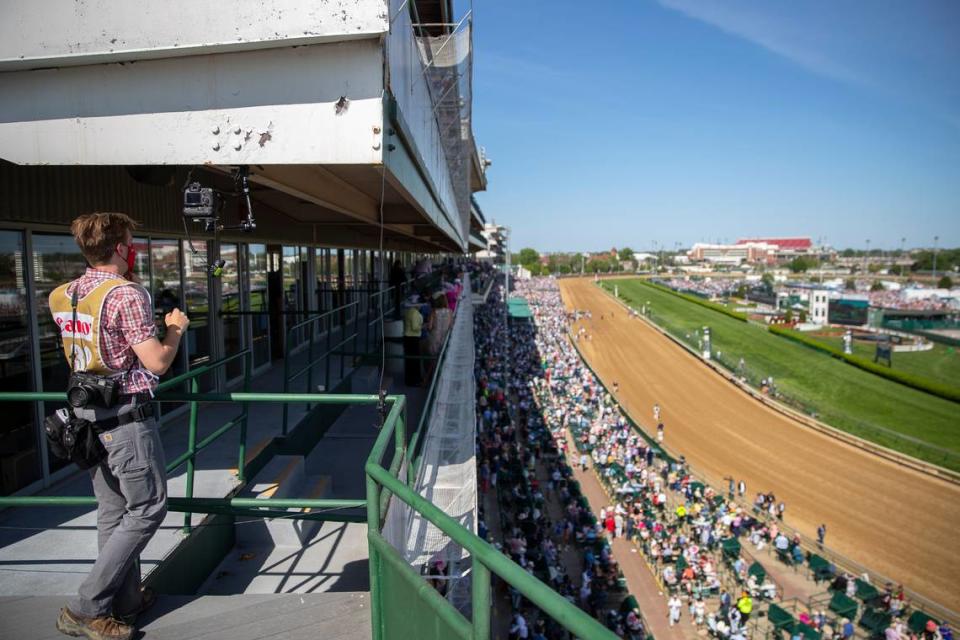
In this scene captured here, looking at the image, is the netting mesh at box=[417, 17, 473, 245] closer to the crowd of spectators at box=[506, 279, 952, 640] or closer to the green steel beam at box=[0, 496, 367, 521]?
the green steel beam at box=[0, 496, 367, 521]

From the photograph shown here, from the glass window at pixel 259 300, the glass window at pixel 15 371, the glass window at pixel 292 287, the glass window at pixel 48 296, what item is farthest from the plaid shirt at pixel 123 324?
the glass window at pixel 292 287

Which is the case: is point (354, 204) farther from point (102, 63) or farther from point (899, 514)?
point (899, 514)

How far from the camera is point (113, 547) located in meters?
2.39

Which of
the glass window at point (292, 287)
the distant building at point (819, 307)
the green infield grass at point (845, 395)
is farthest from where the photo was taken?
the distant building at point (819, 307)

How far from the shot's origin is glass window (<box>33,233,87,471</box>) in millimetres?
4543

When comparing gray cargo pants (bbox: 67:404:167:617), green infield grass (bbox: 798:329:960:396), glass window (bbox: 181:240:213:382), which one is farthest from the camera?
green infield grass (bbox: 798:329:960:396)

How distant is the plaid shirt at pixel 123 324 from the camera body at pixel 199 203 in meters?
0.95

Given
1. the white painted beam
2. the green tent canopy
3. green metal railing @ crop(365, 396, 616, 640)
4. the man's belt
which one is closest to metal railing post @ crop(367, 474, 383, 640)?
green metal railing @ crop(365, 396, 616, 640)

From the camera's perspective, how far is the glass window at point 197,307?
6.86m

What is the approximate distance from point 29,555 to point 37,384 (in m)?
1.62

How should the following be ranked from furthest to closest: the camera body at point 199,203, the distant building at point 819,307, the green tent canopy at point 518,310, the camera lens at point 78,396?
the distant building at point 819,307
the green tent canopy at point 518,310
the camera body at point 199,203
the camera lens at point 78,396

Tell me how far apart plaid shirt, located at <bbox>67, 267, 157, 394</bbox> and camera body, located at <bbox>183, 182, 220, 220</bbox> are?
3.11 feet

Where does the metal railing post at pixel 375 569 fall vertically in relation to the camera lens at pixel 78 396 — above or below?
below

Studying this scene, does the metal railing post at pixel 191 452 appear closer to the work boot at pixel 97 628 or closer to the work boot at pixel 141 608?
the work boot at pixel 141 608
